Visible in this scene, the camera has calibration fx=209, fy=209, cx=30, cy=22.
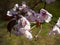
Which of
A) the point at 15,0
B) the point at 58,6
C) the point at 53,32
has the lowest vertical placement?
the point at 58,6

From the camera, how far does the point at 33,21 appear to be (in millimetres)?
722

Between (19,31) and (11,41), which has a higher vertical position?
(19,31)

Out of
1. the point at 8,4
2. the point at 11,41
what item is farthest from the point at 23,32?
the point at 8,4

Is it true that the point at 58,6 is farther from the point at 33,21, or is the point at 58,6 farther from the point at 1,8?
the point at 33,21

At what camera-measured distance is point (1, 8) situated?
15.2ft

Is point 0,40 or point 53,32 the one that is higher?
point 53,32

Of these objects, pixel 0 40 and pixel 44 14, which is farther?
pixel 0 40

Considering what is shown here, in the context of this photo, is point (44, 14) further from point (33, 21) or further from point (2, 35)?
point (2, 35)

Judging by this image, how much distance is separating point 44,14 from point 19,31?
0.36 feet

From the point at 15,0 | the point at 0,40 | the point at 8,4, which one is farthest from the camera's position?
the point at 8,4

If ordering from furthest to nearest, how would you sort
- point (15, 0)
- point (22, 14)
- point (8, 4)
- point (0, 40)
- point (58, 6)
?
1. point (58, 6)
2. point (8, 4)
3. point (15, 0)
4. point (0, 40)
5. point (22, 14)

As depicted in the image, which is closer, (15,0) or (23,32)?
(23,32)

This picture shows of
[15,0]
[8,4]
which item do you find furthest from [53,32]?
[8,4]

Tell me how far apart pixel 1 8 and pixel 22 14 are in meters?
3.99
